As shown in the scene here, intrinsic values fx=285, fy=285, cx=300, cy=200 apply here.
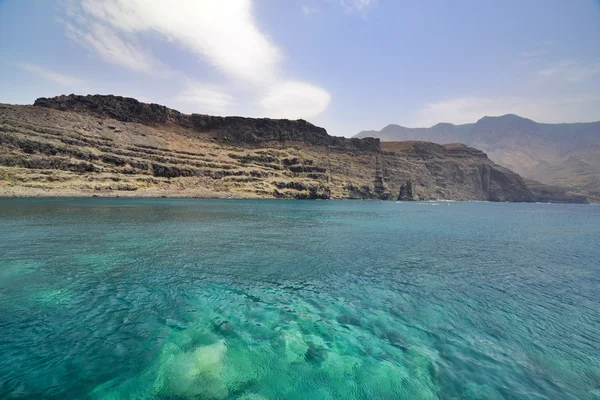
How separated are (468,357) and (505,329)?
134 inches

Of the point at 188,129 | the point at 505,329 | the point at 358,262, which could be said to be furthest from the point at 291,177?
the point at 505,329

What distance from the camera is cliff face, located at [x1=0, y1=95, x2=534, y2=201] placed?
77.8 metres

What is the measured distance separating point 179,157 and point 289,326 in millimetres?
113773

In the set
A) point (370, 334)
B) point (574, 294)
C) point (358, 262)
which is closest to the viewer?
point (370, 334)

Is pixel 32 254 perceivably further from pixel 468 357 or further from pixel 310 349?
pixel 468 357

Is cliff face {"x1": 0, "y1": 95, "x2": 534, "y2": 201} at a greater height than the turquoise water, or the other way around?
cliff face {"x1": 0, "y1": 95, "x2": 534, "y2": 201}

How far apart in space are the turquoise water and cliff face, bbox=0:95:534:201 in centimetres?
7155

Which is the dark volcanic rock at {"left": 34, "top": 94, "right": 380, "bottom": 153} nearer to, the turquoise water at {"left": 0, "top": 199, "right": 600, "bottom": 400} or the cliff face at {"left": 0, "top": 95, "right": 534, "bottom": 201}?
the cliff face at {"left": 0, "top": 95, "right": 534, "bottom": 201}

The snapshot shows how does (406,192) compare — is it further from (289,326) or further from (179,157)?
(289,326)

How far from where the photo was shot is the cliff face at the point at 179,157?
3063 inches

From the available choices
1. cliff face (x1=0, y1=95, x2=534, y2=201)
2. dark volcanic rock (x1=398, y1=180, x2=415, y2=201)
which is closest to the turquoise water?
cliff face (x1=0, y1=95, x2=534, y2=201)

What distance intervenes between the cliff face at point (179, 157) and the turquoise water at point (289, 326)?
71.5 metres

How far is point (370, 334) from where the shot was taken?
33.5ft

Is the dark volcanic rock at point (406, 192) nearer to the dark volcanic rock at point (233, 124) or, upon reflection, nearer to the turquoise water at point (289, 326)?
the dark volcanic rock at point (233, 124)
